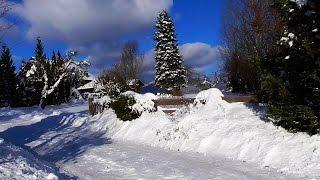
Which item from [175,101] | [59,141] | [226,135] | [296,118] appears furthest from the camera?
[175,101]

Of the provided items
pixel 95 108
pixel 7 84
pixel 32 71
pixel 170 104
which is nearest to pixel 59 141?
pixel 170 104

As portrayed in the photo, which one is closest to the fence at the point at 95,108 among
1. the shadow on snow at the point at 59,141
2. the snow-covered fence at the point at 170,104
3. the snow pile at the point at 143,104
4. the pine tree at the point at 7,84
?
the shadow on snow at the point at 59,141

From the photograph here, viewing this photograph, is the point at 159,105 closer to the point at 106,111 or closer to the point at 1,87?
the point at 106,111

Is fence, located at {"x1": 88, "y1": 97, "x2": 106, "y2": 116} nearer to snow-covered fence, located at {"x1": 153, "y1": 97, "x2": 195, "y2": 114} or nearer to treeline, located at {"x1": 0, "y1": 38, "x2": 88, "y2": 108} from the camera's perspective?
snow-covered fence, located at {"x1": 153, "y1": 97, "x2": 195, "y2": 114}

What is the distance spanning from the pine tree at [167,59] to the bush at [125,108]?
30.7 metres

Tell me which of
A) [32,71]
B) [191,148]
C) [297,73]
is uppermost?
[32,71]

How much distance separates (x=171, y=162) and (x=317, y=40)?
208 inches

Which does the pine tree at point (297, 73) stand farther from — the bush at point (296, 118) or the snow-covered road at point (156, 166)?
the snow-covered road at point (156, 166)

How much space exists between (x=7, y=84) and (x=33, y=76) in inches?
139

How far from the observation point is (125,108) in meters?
22.1

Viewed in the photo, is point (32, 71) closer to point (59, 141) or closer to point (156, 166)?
point (59, 141)

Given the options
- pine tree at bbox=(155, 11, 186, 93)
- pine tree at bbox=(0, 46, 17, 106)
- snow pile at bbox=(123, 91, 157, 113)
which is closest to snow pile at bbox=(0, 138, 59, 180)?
snow pile at bbox=(123, 91, 157, 113)

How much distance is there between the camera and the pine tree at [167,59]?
179ft

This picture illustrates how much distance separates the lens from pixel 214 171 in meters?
11.3
